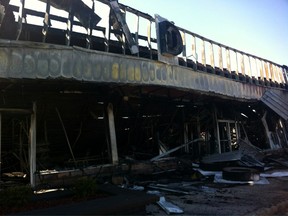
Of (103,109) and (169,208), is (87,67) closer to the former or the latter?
(103,109)

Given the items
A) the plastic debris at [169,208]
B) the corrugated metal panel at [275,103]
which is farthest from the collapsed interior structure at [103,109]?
the plastic debris at [169,208]

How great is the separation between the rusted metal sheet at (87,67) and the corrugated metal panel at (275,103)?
21.6ft

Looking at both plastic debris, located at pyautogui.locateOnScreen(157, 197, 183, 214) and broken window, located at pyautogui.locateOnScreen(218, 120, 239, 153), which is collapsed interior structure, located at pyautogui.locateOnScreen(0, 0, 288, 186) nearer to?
broken window, located at pyautogui.locateOnScreen(218, 120, 239, 153)

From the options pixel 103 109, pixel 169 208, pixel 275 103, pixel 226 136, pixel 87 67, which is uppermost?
pixel 87 67

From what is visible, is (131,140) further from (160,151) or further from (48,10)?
(48,10)

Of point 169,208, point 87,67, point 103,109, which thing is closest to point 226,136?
point 103,109

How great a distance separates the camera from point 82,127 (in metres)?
11.0

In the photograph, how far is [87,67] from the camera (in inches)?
308

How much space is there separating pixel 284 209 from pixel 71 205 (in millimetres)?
4754

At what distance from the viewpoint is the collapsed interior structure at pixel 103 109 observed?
25.3ft

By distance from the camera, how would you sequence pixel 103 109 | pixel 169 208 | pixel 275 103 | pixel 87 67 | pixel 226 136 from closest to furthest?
pixel 169 208 → pixel 87 67 → pixel 103 109 → pixel 226 136 → pixel 275 103

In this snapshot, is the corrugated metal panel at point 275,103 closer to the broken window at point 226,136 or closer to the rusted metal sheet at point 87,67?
the broken window at point 226,136

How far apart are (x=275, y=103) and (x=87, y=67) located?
1307 cm

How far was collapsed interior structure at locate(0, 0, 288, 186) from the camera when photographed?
7723 mm
